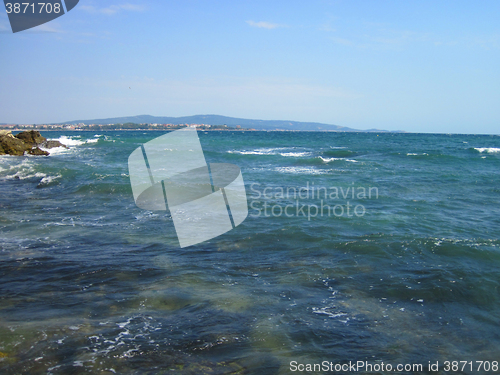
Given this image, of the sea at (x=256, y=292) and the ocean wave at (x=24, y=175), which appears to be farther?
the ocean wave at (x=24, y=175)

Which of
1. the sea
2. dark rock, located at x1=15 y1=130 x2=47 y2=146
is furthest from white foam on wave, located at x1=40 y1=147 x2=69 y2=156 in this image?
the sea

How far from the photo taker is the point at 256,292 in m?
5.45

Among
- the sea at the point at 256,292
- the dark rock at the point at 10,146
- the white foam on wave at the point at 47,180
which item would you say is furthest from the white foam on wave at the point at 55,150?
the sea at the point at 256,292

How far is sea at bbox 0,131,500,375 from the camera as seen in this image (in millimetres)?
3889

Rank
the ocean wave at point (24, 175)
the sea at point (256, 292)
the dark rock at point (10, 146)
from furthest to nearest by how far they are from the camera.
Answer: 1. the dark rock at point (10, 146)
2. the ocean wave at point (24, 175)
3. the sea at point (256, 292)

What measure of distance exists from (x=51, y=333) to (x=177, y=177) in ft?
45.3

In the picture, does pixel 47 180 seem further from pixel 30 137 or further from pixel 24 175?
pixel 30 137

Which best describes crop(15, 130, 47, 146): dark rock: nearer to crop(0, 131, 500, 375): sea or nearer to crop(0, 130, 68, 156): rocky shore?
crop(0, 130, 68, 156): rocky shore

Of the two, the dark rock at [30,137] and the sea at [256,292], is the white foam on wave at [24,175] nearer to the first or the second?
the sea at [256,292]

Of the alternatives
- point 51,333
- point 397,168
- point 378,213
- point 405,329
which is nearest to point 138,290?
point 51,333

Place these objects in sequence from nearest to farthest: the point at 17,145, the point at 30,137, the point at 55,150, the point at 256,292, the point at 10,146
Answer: the point at 256,292 < the point at 10,146 < the point at 17,145 < the point at 30,137 < the point at 55,150

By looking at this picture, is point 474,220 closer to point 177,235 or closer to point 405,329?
point 405,329

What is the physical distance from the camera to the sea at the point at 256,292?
3.89 metres

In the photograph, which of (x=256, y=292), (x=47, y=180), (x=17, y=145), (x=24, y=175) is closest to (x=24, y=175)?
(x=24, y=175)
